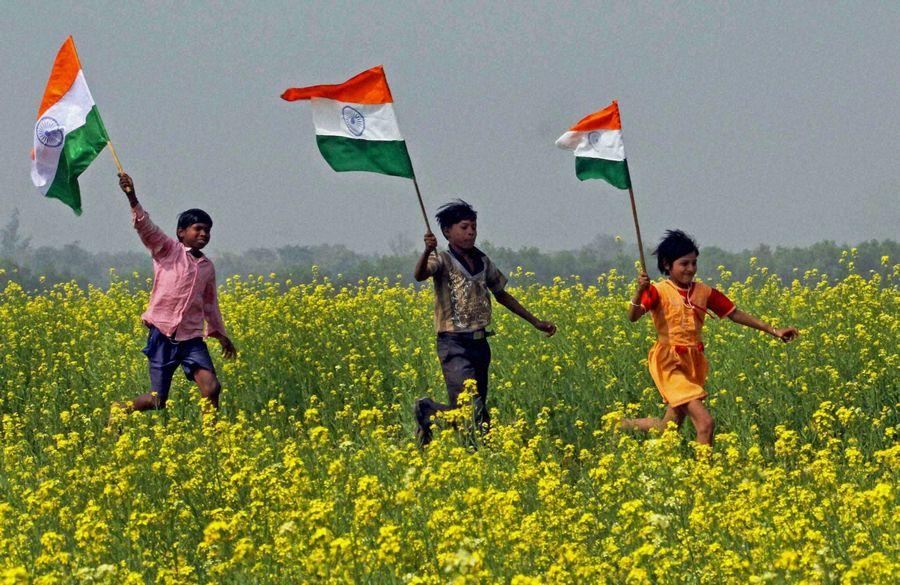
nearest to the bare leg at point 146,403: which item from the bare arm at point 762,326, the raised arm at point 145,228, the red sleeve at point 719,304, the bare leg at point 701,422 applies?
the raised arm at point 145,228

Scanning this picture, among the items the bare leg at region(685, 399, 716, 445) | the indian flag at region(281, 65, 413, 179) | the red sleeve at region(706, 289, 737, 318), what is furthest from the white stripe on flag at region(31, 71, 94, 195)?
the bare leg at region(685, 399, 716, 445)

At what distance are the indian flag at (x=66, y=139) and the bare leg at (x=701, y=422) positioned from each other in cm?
398

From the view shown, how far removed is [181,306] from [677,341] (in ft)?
10.1

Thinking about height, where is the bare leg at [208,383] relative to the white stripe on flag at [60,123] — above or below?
below

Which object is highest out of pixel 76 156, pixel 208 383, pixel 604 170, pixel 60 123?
pixel 60 123

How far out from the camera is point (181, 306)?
732cm

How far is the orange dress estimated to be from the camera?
6.62 metres

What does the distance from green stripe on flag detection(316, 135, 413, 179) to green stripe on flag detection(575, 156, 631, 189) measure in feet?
3.59

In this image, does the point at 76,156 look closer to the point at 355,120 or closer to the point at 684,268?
the point at 355,120

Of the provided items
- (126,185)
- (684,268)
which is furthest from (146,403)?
(684,268)

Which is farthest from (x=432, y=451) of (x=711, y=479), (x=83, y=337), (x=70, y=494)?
(x=83, y=337)

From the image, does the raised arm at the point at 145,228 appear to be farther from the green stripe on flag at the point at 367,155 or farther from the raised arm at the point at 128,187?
the green stripe on flag at the point at 367,155

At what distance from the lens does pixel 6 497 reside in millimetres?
6234

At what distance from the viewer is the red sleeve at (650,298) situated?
6586mm
